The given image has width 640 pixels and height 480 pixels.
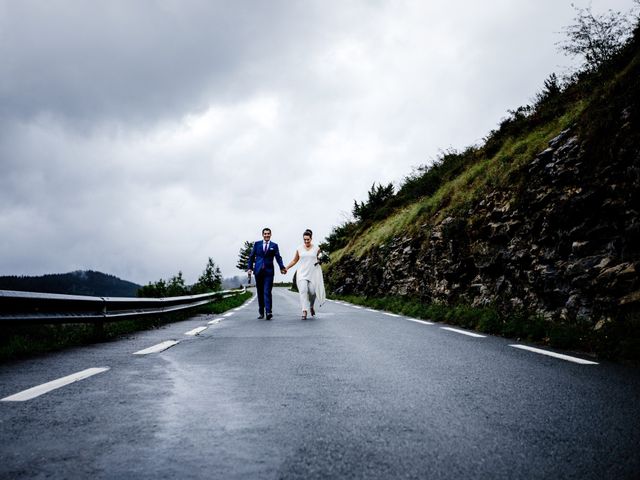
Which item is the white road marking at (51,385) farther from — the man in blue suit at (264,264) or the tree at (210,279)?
the tree at (210,279)

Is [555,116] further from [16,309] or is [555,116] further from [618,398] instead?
[16,309]

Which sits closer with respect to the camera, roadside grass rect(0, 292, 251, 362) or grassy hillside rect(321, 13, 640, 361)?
roadside grass rect(0, 292, 251, 362)

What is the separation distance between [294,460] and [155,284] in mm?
16226

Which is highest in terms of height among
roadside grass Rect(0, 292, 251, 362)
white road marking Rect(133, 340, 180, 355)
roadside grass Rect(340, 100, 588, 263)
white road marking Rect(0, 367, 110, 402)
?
roadside grass Rect(340, 100, 588, 263)

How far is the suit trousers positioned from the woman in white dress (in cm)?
67

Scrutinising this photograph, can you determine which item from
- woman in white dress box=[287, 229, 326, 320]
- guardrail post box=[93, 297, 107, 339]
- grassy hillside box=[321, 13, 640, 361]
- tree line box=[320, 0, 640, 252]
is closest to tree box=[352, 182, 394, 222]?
tree line box=[320, 0, 640, 252]

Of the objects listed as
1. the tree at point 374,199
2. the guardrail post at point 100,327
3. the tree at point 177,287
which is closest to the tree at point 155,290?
the tree at point 177,287

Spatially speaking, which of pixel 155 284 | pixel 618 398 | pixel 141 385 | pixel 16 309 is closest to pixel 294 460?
pixel 141 385

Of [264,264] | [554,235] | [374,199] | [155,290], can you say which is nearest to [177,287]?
[155,290]

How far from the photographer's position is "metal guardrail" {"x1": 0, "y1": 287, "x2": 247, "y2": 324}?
19.1 feet

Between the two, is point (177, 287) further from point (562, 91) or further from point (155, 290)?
point (562, 91)

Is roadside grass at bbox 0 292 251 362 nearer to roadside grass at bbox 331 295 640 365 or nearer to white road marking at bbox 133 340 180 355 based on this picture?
white road marking at bbox 133 340 180 355

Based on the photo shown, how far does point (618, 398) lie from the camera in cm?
366

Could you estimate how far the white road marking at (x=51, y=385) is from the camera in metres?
3.65
